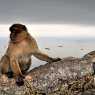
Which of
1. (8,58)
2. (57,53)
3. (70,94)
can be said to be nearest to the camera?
(70,94)

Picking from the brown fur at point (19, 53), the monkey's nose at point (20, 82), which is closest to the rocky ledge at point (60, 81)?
the monkey's nose at point (20, 82)

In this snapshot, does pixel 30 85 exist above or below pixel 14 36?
below

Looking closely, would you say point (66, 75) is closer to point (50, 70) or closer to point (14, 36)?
point (50, 70)

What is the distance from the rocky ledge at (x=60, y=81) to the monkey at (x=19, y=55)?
10 cm

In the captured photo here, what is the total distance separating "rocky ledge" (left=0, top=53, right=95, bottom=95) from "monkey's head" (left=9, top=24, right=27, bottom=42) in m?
0.43

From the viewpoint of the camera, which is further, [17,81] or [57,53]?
[57,53]

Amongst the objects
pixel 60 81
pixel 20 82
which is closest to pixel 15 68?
pixel 20 82

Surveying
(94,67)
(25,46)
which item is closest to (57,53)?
(25,46)

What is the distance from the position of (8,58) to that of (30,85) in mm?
428

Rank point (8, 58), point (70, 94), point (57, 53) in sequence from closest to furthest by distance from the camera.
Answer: point (70, 94)
point (8, 58)
point (57, 53)

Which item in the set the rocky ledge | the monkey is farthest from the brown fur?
the rocky ledge

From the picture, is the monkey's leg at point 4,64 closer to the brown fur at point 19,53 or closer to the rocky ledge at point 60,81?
the brown fur at point 19,53

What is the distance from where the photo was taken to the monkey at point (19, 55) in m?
5.69

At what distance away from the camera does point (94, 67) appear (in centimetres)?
553
